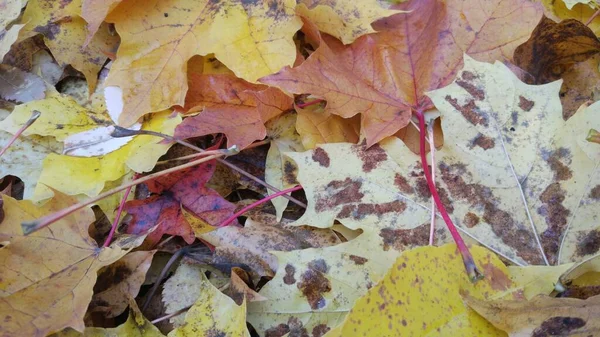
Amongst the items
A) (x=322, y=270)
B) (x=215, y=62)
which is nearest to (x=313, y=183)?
(x=322, y=270)

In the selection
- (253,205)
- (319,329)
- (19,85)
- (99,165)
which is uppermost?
(19,85)

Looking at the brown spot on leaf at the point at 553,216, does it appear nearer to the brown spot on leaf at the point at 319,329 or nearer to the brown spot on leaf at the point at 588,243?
the brown spot on leaf at the point at 588,243

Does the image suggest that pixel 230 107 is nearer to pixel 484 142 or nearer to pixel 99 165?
pixel 99 165

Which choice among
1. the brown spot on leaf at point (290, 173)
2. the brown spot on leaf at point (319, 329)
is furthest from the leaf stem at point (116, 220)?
the brown spot on leaf at point (319, 329)

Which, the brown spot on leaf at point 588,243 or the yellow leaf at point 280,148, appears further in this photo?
the yellow leaf at point 280,148

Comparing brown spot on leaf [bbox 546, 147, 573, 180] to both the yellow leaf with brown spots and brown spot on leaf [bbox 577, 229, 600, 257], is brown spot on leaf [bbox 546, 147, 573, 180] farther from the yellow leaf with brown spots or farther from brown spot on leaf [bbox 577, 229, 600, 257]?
the yellow leaf with brown spots

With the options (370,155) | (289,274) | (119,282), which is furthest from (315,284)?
(119,282)
